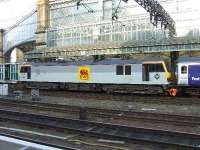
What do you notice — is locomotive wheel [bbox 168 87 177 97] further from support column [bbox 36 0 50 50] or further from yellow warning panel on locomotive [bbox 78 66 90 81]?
support column [bbox 36 0 50 50]

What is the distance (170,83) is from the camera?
1275 inches

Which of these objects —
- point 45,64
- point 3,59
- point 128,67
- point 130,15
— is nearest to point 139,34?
point 130,15

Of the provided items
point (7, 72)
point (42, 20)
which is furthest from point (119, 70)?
point (42, 20)

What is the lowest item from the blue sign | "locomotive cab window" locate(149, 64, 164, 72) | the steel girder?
the blue sign

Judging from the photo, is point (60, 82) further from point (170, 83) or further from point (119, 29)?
point (119, 29)

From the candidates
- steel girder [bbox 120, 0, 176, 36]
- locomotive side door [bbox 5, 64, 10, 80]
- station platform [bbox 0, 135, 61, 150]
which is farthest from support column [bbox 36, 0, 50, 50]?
station platform [bbox 0, 135, 61, 150]

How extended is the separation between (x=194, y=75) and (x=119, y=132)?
17461 mm

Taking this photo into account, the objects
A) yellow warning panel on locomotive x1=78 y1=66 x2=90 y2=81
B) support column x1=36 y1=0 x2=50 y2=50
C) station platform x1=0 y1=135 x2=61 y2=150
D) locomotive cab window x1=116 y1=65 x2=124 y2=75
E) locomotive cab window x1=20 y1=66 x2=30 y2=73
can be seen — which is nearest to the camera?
station platform x1=0 y1=135 x2=61 y2=150

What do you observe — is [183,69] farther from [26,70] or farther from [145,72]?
[26,70]

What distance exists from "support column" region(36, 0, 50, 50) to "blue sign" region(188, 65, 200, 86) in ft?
153

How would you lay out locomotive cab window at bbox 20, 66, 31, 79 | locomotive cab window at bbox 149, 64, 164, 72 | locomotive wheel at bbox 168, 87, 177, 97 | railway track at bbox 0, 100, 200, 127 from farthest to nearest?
locomotive cab window at bbox 20, 66, 31, 79, locomotive cab window at bbox 149, 64, 164, 72, locomotive wheel at bbox 168, 87, 177, 97, railway track at bbox 0, 100, 200, 127

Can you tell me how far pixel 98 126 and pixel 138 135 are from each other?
2.22 meters

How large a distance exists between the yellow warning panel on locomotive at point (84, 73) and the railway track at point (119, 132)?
18428 millimetres

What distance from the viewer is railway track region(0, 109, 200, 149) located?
42.6 feet
